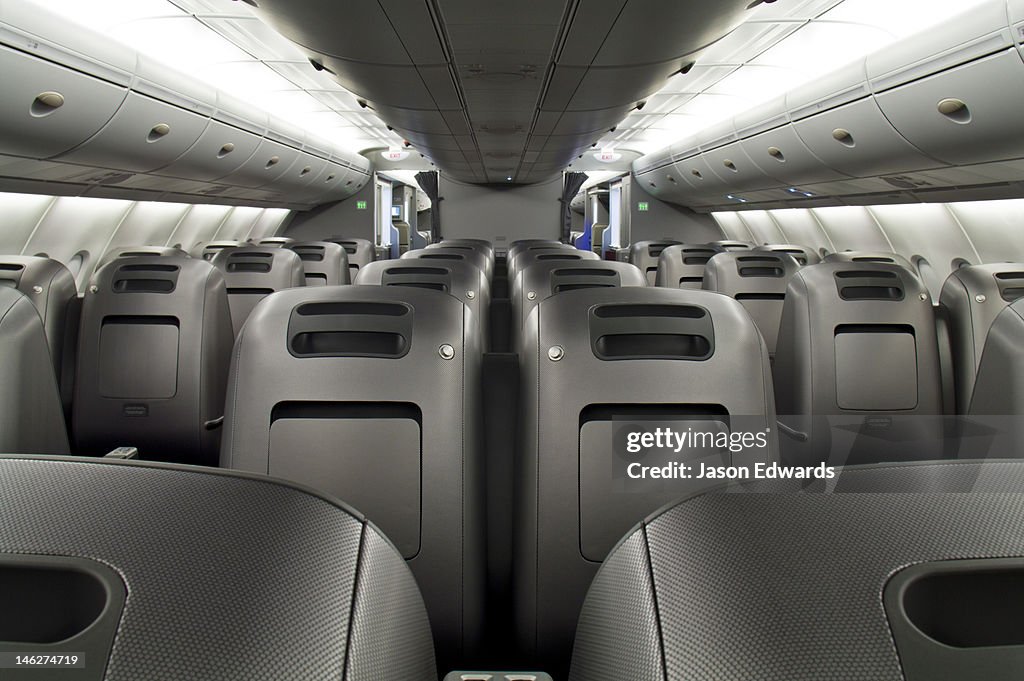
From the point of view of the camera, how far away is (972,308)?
10.7ft

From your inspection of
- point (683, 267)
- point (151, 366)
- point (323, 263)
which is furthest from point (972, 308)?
point (323, 263)

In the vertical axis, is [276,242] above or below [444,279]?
above

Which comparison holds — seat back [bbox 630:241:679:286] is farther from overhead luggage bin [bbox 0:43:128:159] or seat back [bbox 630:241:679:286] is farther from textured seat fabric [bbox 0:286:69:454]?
textured seat fabric [bbox 0:286:69:454]

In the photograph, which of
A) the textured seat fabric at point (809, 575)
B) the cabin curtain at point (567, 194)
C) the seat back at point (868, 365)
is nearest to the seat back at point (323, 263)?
the seat back at point (868, 365)

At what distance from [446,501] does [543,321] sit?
0.57 metres

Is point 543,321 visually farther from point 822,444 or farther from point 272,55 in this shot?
point 272,55

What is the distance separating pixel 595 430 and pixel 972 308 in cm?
257

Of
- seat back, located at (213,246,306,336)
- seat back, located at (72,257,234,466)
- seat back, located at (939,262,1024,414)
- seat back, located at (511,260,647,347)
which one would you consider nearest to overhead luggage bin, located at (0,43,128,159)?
seat back, located at (213,246,306,336)

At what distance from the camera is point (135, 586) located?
1.86ft

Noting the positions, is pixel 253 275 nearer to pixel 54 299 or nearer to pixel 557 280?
pixel 54 299

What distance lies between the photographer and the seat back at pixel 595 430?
1.75m

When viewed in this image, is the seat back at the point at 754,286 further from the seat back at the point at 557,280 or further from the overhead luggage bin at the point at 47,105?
the overhead luggage bin at the point at 47,105

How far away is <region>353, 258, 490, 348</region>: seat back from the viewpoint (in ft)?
13.4

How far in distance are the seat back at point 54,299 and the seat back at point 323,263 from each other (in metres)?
3.12
